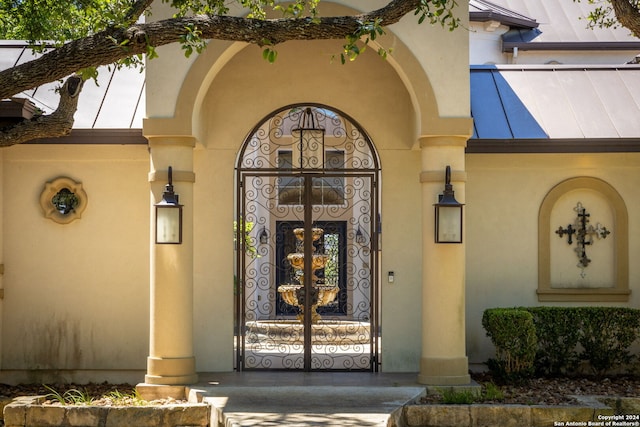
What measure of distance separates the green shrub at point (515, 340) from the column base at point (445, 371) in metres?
0.72

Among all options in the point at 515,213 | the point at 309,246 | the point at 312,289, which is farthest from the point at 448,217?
the point at 312,289

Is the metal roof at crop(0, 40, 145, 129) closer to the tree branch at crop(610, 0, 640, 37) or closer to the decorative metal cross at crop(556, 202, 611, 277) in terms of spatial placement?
the tree branch at crop(610, 0, 640, 37)

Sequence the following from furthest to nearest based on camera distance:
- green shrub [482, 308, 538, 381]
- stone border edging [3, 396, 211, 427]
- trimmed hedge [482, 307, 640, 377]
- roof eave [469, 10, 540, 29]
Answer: roof eave [469, 10, 540, 29] < trimmed hedge [482, 307, 640, 377] < green shrub [482, 308, 538, 381] < stone border edging [3, 396, 211, 427]

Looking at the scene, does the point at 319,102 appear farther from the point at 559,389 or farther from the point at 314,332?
the point at 559,389

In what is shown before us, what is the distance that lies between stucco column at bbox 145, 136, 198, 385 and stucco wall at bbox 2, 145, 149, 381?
1334 mm

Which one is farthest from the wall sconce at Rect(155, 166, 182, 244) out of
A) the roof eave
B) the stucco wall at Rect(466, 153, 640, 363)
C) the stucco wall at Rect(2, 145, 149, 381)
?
the roof eave

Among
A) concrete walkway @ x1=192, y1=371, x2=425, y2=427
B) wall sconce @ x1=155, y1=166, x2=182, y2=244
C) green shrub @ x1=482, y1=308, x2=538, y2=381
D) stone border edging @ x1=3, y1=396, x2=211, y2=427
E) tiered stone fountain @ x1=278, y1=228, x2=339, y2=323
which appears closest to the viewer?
concrete walkway @ x1=192, y1=371, x2=425, y2=427

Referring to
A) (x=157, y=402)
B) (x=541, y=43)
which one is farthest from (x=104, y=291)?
(x=541, y=43)

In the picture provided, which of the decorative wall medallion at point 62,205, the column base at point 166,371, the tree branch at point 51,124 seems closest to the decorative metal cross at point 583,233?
the column base at point 166,371

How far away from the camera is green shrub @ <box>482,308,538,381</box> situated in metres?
11.1

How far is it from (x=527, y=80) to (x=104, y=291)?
279 inches

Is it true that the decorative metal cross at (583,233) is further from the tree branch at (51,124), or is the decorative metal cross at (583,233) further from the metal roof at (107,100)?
the tree branch at (51,124)

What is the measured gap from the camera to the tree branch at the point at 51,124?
9094 millimetres

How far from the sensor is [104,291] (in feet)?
39.5
